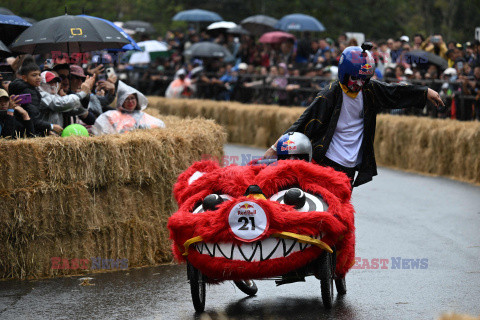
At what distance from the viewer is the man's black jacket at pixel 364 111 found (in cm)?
837

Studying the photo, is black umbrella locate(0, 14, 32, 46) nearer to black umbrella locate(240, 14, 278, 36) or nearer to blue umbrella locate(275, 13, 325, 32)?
blue umbrella locate(275, 13, 325, 32)

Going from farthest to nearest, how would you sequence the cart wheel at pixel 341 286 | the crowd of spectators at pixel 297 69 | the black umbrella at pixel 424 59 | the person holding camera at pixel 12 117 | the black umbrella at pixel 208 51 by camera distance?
1. the black umbrella at pixel 208 51
2. the black umbrella at pixel 424 59
3. the crowd of spectators at pixel 297 69
4. the person holding camera at pixel 12 117
5. the cart wheel at pixel 341 286

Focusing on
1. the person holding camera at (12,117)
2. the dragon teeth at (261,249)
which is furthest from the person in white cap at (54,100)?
the dragon teeth at (261,249)

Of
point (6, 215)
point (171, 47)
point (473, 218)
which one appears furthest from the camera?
point (171, 47)

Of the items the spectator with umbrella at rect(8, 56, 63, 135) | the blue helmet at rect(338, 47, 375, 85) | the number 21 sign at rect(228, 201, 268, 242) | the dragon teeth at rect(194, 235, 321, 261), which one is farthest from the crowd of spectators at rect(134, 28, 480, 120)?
the number 21 sign at rect(228, 201, 268, 242)

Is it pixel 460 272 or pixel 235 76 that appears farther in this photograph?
pixel 235 76

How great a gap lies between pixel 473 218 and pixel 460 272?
3672 mm

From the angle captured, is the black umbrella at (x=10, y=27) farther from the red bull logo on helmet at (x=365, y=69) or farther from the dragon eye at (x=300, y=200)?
the dragon eye at (x=300, y=200)

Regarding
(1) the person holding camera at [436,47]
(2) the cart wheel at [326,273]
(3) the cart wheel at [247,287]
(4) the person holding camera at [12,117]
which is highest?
(4) the person holding camera at [12,117]

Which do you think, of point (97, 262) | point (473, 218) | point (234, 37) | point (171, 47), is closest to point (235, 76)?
point (234, 37)

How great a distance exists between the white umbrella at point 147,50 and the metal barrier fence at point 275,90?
74 cm

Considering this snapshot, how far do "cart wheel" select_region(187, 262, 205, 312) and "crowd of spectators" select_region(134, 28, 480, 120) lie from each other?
1205 cm

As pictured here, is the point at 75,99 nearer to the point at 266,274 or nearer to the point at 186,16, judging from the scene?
the point at 266,274

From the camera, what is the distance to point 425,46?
68.5 feet
